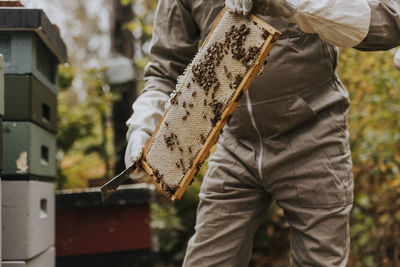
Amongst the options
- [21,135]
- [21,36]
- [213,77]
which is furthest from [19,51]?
[213,77]

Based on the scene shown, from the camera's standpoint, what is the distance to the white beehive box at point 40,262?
5.48 ft

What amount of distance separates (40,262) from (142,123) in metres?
0.82

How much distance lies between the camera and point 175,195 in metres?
1.41

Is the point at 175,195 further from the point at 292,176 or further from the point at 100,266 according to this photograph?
the point at 100,266

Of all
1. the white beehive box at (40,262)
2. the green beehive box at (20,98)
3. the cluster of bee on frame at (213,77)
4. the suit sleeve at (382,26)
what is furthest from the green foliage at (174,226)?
the suit sleeve at (382,26)

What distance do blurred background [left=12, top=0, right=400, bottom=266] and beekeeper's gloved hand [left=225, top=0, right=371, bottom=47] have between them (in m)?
1.76

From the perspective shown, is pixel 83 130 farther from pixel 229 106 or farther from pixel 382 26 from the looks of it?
pixel 382 26

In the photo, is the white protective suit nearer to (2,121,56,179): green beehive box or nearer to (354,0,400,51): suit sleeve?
(354,0,400,51): suit sleeve

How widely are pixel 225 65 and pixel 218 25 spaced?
0.15 meters

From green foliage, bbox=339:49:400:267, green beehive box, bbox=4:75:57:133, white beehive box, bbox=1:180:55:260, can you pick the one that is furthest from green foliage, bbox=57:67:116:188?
green foliage, bbox=339:49:400:267

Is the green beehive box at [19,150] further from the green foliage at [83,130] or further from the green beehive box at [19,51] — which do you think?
the green foliage at [83,130]

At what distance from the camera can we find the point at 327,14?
4.41 feet

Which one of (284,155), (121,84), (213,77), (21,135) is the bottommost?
(284,155)

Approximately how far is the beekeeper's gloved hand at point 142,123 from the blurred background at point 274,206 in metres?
1.33
